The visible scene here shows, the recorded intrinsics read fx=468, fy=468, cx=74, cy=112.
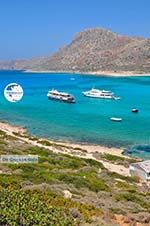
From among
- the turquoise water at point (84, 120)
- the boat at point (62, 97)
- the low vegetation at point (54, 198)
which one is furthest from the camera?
the boat at point (62, 97)

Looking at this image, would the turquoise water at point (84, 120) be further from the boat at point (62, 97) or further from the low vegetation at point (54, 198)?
the low vegetation at point (54, 198)

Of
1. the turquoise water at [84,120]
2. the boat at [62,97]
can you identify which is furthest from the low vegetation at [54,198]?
the boat at [62,97]

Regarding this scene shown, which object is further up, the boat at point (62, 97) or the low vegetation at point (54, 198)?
the low vegetation at point (54, 198)

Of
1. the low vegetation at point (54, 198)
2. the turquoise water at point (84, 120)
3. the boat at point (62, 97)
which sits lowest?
the turquoise water at point (84, 120)

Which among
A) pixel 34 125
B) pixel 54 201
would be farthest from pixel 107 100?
pixel 54 201

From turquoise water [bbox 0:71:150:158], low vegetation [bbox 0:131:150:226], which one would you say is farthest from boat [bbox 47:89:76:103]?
low vegetation [bbox 0:131:150:226]

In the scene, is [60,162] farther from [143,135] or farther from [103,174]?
[143,135]

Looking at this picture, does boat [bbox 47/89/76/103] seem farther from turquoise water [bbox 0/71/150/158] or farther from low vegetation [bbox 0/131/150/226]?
low vegetation [bbox 0/131/150/226]

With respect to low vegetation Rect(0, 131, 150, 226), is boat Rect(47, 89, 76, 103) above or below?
below

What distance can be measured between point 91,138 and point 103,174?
2221 centimetres

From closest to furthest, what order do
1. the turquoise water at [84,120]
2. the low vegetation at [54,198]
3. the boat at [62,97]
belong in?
the low vegetation at [54,198] < the turquoise water at [84,120] < the boat at [62,97]

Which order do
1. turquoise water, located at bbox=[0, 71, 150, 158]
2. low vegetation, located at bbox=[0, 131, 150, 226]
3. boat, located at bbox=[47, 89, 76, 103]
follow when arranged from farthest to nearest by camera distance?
boat, located at bbox=[47, 89, 76, 103] < turquoise water, located at bbox=[0, 71, 150, 158] < low vegetation, located at bbox=[0, 131, 150, 226]

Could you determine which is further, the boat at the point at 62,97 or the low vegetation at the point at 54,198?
the boat at the point at 62,97

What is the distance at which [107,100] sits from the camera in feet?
315
